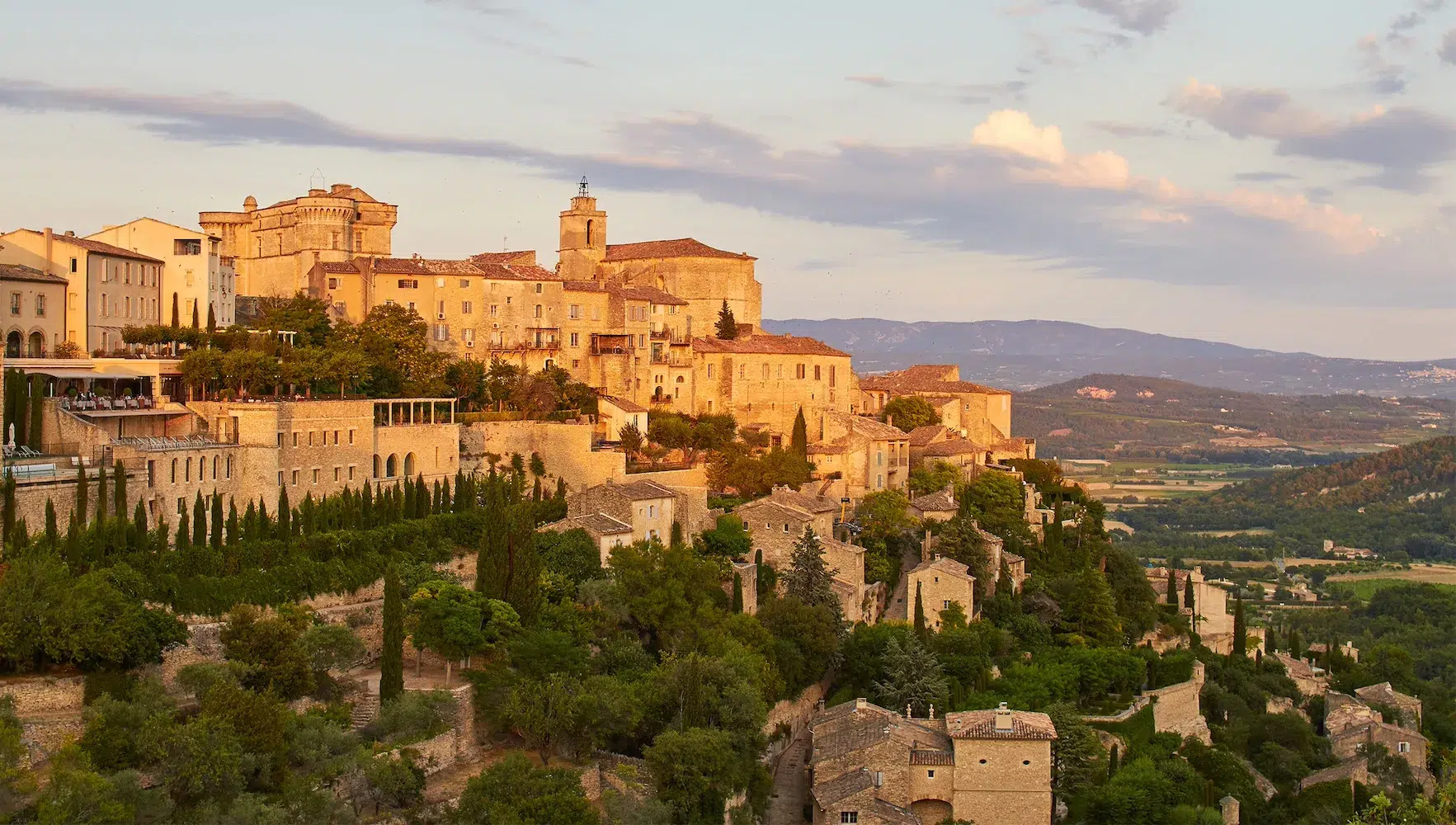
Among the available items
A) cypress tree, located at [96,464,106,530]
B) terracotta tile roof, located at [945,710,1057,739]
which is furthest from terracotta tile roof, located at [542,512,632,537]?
cypress tree, located at [96,464,106,530]

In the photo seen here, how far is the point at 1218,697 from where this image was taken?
171 ft

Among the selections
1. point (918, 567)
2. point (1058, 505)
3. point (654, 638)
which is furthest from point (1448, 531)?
point (654, 638)

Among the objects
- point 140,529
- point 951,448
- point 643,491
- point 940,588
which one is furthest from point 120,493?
point 951,448

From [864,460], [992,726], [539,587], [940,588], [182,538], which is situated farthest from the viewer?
[864,460]

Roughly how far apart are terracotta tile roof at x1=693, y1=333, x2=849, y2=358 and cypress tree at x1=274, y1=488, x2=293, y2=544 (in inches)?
1007

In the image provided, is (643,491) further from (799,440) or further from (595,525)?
(799,440)

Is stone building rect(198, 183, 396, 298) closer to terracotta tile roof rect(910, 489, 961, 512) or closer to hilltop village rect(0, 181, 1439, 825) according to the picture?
hilltop village rect(0, 181, 1439, 825)

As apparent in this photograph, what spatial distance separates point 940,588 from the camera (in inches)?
1943

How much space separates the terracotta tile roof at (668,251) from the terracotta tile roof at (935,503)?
57.4 feet

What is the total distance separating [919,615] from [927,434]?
17031mm

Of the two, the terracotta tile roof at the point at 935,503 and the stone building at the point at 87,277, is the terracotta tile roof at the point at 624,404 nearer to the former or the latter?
the terracotta tile roof at the point at 935,503

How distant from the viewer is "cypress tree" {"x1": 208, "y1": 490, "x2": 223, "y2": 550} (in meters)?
36.9

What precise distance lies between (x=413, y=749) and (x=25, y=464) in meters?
11.5

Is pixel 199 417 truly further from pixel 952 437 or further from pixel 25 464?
pixel 952 437
